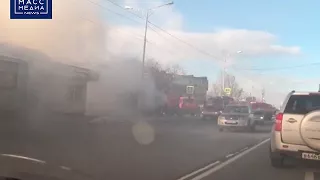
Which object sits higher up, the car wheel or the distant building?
the distant building

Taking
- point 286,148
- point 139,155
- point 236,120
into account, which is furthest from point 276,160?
point 236,120

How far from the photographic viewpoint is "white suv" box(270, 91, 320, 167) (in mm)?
7934

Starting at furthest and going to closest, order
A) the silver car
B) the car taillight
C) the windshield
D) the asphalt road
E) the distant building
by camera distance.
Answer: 1. the windshield
2. the silver car
3. the distant building
4. the car taillight
5. the asphalt road

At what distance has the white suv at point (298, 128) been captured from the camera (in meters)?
7.93

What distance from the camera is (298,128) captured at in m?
8.23

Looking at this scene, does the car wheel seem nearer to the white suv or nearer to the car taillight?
the white suv

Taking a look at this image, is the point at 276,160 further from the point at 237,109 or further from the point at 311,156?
the point at 237,109

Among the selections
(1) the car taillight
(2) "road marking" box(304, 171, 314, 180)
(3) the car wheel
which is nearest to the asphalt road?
(2) "road marking" box(304, 171, 314, 180)

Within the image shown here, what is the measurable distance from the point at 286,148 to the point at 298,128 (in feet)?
1.63

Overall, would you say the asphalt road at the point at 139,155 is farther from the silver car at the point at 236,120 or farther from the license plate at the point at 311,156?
the silver car at the point at 236,120

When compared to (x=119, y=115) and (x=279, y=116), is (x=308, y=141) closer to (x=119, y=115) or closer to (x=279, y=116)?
(x=279, y=116)

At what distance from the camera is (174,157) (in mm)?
10484

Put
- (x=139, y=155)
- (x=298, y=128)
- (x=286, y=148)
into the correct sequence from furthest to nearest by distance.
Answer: (x=139, y=155)
(x=286, y=148)
(x=298, y=128)

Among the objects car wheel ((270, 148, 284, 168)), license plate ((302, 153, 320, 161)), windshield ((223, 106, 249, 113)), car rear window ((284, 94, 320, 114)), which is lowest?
car wheel ((270, 148, 284, 168))
